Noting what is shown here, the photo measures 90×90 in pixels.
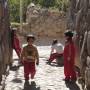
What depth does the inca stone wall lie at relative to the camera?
20.2 m

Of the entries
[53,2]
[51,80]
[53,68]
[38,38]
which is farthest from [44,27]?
[51,80]

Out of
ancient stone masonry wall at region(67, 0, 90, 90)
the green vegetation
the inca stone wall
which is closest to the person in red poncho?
ancient stone masonry wall at region(67, 0, 90, 90)

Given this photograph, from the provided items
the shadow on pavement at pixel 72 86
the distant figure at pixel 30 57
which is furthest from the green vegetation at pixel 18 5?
the shadow on pavement at pixel 72 86

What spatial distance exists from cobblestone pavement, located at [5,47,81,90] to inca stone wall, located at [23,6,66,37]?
29.0 ft

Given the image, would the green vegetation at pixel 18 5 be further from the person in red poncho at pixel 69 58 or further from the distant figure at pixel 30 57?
the distant figure at pixel 30 57

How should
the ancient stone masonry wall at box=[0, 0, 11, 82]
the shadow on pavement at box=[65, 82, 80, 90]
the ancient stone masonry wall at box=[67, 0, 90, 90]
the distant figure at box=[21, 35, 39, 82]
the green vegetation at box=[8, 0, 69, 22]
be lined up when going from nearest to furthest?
the ancient stone masonry wall at box=[67, 0, 90, 90] → the shadow on pavement at box=[65, 82, 80, 90] → the ancient stone masonry wall at box=[0, 0, 11, 82] → the distant figure at box=[21, 35, 39, 82] → the green vegetation at box=[8, 0, 69, 22]

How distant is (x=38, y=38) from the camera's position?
2005 cm

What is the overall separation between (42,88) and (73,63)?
1.18 metres

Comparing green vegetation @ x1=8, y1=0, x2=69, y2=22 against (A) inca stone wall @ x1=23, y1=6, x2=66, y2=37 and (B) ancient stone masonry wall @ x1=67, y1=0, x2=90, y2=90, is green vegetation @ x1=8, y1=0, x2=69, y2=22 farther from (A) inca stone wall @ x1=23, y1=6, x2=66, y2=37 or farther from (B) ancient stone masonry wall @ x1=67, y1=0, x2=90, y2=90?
(B) ancient stone masonry wall @ x1=67, y1=0, x2=90, y2=90

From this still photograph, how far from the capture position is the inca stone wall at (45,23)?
66.3 feet

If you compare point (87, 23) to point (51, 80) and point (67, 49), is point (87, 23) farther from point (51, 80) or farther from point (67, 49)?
point (51, 80)

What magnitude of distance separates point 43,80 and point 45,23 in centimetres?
1172

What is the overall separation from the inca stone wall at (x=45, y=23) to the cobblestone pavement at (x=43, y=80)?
8.84 metres

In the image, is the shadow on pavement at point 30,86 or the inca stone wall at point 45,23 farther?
the inca stone wall at point 45,23
